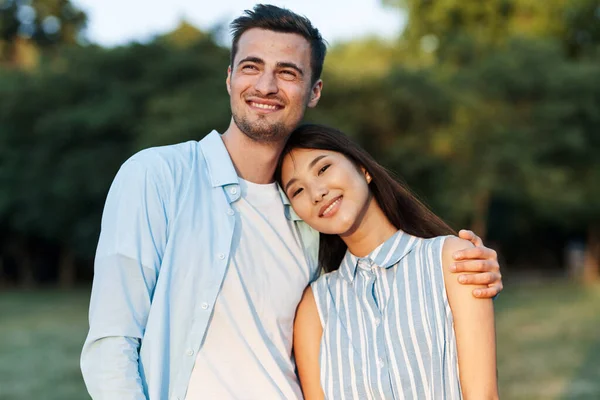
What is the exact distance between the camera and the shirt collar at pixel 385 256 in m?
2.71

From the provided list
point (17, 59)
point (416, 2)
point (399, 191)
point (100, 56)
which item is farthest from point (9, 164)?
point (399, 191)

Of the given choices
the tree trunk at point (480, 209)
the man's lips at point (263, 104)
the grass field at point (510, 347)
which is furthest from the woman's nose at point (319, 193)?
the tree trunk at point (480, 209)

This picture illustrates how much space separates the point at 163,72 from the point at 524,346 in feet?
37.3

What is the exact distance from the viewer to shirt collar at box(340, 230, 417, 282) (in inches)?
107

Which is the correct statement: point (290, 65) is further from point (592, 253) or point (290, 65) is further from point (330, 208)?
point (592, 253)

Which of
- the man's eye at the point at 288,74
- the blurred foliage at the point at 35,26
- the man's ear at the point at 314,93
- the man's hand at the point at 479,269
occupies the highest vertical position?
the blurred foliage at the point at 35,26

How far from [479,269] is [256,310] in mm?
772

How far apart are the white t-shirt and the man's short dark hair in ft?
1.73

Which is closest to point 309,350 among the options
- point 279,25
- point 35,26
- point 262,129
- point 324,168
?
point 324,168

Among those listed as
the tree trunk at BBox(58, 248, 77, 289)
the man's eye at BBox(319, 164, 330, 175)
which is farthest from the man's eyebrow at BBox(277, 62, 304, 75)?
the tree trunk at BBox(58, 248, 77, 289)

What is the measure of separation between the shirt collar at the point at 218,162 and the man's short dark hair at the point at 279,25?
0.35m

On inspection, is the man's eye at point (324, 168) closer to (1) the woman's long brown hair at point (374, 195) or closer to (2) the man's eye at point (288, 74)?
(1) the woman's long brown hair at point (374, 195)

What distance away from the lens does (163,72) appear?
1814 centimetres

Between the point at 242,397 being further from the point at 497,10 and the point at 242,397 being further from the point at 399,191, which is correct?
the point at 497,10
